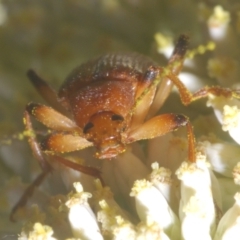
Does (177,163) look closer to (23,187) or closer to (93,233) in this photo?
(93,233)

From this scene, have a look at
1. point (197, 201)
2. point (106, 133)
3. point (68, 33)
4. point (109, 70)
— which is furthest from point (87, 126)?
point (68, 33)

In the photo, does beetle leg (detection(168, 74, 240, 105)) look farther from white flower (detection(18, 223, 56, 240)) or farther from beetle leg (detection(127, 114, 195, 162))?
white flower (detection(18, 223, 56, 240))

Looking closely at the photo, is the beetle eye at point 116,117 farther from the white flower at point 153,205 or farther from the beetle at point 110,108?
the white flower at point 153,205

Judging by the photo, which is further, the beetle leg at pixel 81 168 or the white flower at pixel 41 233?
the beetle leg at pixel 81 168

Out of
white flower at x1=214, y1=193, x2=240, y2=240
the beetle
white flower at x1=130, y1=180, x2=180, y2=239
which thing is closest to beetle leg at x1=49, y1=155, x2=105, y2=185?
the beetle

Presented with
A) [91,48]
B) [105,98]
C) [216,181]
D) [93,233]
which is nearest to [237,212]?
[216,181]

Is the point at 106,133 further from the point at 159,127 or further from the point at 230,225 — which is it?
the point at 230,225

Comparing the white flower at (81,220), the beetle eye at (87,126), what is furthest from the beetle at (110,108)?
the white flower at (81,220)
